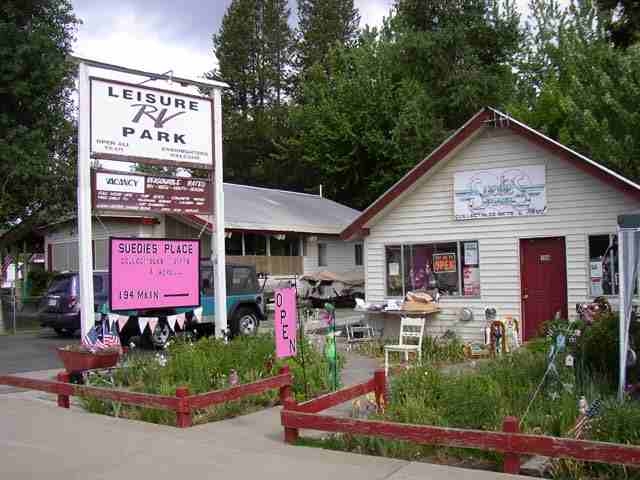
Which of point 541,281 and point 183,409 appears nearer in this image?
point 183,409

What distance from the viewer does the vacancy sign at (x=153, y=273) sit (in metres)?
11.5

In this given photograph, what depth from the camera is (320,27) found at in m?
50.8

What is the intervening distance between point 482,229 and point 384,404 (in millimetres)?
7556

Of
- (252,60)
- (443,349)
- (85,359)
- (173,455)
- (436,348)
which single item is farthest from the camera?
(252,60)

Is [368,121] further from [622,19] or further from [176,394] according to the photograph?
[176,394]

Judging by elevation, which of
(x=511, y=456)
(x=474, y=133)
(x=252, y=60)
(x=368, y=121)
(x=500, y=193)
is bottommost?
(x=511, y=456)

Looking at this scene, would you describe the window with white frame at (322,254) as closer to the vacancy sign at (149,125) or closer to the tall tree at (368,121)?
the tall tree at (368,121)

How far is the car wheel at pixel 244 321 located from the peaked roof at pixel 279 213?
5728 mm

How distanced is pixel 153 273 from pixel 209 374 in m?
2.66

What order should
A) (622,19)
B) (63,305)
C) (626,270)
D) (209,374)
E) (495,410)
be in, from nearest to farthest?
(495,410) < (626,270) < (209,374) < (63,305) < (622,19)

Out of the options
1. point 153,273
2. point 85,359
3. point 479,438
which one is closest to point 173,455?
point 479,438

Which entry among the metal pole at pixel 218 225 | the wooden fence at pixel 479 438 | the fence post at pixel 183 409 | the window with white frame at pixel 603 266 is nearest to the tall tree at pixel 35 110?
the metal pole at pixel 218 225

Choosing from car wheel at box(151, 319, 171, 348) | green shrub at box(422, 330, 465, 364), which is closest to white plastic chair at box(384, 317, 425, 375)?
green shrub at box(422, 330, 465, 364)

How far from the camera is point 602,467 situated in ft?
20.4
